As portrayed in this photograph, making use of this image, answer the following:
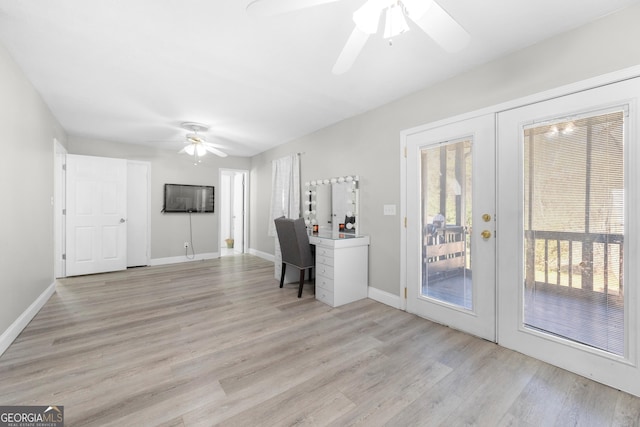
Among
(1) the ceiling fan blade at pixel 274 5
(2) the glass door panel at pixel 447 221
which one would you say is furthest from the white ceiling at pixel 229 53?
(2) the glass door panel at pixel 447 221

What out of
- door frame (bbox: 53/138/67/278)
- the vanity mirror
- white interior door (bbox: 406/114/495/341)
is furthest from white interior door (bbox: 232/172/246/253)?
white interior door (bbox: 406/114/495/341)

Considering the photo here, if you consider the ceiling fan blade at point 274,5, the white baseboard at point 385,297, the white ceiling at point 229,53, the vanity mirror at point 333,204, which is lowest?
the white baseboard at point 385,297

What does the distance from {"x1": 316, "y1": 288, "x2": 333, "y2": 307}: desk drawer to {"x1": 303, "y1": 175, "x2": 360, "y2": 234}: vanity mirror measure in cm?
Answer: 85

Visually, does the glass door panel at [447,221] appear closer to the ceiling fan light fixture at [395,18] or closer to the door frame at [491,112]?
the door frame at [491,112]

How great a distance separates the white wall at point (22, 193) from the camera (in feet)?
6.64

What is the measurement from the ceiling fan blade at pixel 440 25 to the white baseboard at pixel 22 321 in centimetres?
351

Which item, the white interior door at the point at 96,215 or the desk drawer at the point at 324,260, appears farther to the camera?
the white interior door at the point at 96,215

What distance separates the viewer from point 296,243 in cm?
330

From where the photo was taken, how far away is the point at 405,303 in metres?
2.86

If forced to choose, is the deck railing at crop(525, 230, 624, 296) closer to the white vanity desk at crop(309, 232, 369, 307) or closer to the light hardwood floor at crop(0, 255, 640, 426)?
the light hardwood floor at crop(0, 255, 640, 426)

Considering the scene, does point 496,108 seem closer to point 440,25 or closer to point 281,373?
point 440,25

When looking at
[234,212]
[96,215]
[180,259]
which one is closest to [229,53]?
[96,215]

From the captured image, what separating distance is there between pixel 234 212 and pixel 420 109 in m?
6.18

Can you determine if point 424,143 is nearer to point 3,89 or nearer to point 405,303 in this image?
point 405,303
